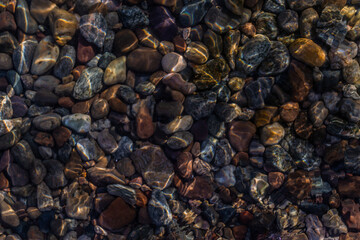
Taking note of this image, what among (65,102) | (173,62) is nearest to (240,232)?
(173,62)

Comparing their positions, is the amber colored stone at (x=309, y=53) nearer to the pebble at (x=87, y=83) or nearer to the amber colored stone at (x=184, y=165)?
the amber colored stone at (x=184, y=165)

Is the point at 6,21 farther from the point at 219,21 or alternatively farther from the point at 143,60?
the point at 219,21

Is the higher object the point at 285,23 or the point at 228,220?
the point at 285,23

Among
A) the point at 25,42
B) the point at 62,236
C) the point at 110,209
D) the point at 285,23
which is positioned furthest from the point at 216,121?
the point at 25,42

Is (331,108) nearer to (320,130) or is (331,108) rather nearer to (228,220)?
(320,130)

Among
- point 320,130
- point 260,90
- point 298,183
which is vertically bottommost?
point 298,183

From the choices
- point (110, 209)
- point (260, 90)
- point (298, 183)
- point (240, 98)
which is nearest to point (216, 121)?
point (240, 98)
